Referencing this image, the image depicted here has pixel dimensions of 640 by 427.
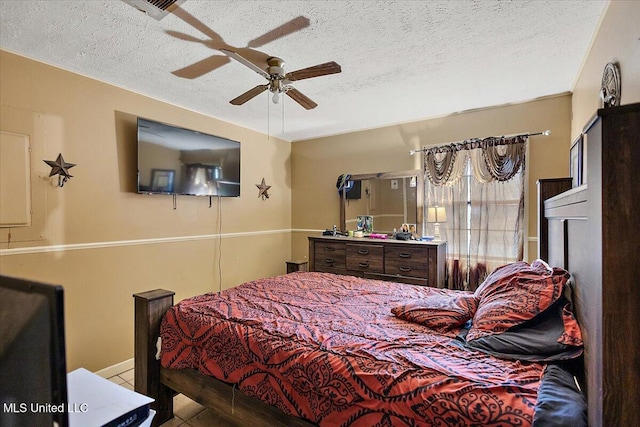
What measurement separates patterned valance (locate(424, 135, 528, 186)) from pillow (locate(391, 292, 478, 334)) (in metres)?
2.06

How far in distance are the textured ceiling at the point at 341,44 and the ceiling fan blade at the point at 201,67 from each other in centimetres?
3

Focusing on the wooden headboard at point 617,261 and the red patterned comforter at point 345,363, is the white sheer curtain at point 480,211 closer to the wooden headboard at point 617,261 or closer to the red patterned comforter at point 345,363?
the red patterned comforter at point 345,363

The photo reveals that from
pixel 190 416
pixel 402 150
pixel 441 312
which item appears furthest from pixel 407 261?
pixel 190 416

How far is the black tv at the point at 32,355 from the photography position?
48 cm

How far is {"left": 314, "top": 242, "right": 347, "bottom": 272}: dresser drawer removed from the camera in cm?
394

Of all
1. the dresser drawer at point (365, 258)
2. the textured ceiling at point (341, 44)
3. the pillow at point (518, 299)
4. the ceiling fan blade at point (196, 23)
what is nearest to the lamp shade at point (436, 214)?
the dresser drawer at point (365, 258)

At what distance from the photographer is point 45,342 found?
1.60ft

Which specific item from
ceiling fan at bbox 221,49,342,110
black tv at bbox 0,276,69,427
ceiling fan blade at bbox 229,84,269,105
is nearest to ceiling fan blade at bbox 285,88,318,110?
ceiling fan at bbox 221,49,342,110

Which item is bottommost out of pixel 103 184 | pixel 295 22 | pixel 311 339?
pixel 311 339

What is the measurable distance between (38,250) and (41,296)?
259 centimetres

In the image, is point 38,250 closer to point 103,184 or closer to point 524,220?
point 103,184

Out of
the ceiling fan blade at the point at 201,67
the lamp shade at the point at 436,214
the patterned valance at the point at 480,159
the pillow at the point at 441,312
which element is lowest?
the pillow at the point at 441,312

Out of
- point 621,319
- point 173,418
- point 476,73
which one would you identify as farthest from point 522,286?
point 173,418

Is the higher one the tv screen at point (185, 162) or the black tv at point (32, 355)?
the tv screen at point (185, 162)
